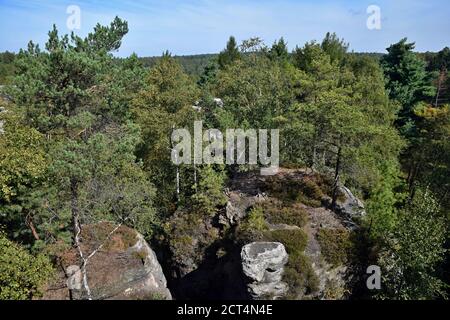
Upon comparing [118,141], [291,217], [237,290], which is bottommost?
[237,290]

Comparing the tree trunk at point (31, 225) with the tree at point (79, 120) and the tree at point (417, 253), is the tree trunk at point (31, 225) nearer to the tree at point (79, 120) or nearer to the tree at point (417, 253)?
the tree at point (79, 120)

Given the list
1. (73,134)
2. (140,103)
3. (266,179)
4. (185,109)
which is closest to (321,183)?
(266,179)

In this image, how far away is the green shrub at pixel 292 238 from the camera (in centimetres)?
2348

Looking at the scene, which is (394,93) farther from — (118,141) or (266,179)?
(118,141)

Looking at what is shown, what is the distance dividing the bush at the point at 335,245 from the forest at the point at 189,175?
3.4 inches

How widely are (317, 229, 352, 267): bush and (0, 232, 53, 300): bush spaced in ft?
51.2

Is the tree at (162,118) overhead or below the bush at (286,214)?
overhead

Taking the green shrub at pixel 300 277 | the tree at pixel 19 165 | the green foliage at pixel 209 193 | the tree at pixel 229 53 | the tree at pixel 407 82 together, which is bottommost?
the green shrub at pixel 300 277

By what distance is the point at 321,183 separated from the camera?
30062 mm

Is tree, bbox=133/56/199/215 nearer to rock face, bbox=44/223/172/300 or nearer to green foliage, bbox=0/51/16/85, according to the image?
rock face, bbox=44/223/172/300

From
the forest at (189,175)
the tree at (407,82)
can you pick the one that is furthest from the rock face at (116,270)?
the tree at (407,82)

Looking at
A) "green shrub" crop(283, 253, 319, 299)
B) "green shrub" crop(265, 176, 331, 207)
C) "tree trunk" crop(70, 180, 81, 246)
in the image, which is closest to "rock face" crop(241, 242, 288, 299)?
"green shrub" crop(283, 253, 319, 299)

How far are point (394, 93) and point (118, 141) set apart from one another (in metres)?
36.0

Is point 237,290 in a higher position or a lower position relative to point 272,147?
lower
